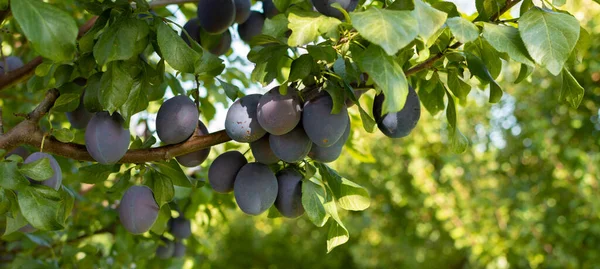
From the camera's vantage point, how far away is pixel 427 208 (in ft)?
11.5

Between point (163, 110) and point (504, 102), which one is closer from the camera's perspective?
point (163, 110)

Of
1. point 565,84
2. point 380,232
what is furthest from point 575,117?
point 565,84

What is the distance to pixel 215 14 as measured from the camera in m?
1.18

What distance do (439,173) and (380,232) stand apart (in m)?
0.66

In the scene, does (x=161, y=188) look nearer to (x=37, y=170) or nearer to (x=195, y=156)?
(x=195, y=156)

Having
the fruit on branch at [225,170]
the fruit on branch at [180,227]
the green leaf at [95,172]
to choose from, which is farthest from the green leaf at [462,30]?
the fruit on branch at [180,227]

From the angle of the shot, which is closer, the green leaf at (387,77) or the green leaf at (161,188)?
the green leaf at (387,77)

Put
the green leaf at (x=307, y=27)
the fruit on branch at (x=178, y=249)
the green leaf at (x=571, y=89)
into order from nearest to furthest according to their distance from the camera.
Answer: the green leaf at (x=307, y=27), the green leaf at (x=571, y=89), the fruit on branch at (x=178, y=249)

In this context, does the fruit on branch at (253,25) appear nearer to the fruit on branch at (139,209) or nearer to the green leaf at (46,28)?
the fruit on branch at (139,209)

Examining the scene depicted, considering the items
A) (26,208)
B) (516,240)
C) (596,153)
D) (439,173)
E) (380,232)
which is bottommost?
(380,232)

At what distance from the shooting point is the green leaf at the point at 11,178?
745mm

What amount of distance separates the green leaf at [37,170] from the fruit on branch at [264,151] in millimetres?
298

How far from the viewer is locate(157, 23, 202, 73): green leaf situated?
78 centimetres

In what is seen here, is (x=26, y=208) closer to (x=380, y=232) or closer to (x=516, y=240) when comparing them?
(x=516, y=240)
